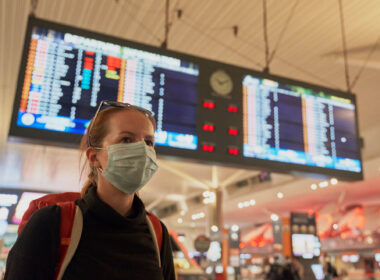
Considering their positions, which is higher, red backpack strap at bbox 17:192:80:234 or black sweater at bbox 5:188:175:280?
red backpack strap at bbox 17:192:80:234

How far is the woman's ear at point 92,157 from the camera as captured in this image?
59.5 inches

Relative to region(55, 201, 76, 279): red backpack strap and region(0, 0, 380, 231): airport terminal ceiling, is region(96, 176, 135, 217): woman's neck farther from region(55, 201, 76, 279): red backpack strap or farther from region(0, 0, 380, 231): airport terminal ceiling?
region(0, 0, 380, 231): airport terminal ceiling

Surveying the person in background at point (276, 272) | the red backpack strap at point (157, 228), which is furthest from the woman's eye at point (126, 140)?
the person in background at point (276, 272)

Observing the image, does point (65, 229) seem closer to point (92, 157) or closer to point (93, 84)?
point (92, 157)

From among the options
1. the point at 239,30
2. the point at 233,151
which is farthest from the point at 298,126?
the point at 239,30

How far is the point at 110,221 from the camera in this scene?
1304mm

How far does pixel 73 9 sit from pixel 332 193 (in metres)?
14.2

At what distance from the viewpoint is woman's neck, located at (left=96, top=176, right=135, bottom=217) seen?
4.62 ft

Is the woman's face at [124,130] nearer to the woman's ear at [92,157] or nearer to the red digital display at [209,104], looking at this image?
the woman's ear at [92,157]

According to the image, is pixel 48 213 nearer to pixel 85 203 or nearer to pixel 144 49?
pixel 85 203

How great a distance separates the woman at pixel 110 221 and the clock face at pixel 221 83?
3.42 meters

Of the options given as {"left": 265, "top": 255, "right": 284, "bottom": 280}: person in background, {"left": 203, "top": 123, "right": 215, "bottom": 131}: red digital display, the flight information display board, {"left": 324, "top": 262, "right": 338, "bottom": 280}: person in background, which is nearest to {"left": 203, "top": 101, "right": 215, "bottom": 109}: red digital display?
the flight information display board

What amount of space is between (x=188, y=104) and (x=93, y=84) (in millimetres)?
1119

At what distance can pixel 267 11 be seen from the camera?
23.6 ft
